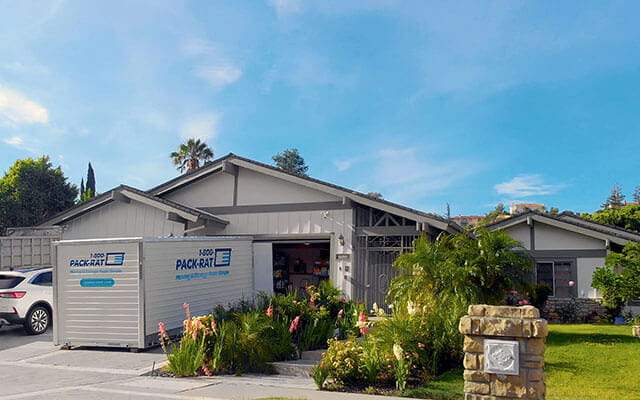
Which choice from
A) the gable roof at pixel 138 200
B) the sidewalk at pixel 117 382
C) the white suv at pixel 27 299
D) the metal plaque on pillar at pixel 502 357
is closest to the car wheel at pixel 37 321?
the white suv at pixel 27 299

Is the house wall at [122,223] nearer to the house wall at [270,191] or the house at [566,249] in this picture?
the house wall at [270,191]

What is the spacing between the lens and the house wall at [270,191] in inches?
579

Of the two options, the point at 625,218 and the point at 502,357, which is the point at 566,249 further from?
the point at 625,218

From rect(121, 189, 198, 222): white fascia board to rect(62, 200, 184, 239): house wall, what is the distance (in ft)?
1.83

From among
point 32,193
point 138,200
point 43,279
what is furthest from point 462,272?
point 32,193

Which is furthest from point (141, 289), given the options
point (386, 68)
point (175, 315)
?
point (386, 68)

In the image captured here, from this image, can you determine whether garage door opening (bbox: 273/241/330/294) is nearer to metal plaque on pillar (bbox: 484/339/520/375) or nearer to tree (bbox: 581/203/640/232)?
metal plaque on pillar (bbox: 484/339/520/375)

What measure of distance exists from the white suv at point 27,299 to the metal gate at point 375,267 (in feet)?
25.6

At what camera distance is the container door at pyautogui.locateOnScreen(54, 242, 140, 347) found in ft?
35.2

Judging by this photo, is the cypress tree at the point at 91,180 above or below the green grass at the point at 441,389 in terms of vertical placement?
above

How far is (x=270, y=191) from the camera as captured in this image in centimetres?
1520

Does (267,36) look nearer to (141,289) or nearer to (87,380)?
(141,289)

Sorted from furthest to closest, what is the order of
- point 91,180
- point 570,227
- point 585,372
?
point 91,180 < point 570,227 < point 585,372

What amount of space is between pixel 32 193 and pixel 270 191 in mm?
20207
